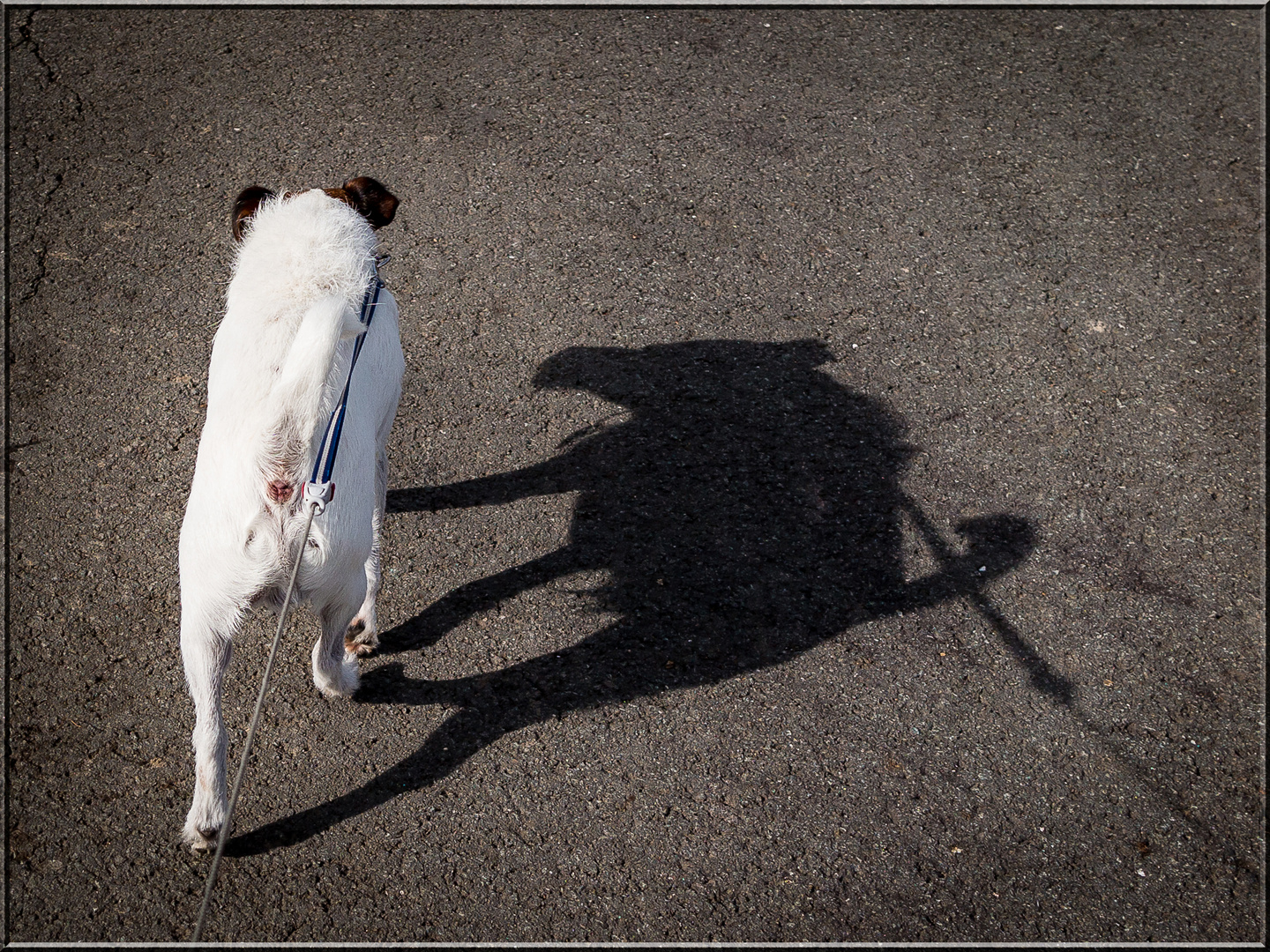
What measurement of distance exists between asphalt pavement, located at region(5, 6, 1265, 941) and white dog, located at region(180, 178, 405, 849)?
0.71 meters

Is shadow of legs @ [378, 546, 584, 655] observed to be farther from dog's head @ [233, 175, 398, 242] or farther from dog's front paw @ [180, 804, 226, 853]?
dog's head @ [233, 175, 398, 242]

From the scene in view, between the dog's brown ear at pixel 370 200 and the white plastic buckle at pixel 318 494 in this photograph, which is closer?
the white plastic buckle at pixel 318 494

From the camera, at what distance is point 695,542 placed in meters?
4.38

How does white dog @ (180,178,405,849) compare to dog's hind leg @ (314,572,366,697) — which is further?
dog's hind leg @ (314,572,366,697)

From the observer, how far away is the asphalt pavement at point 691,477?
11.2 ft

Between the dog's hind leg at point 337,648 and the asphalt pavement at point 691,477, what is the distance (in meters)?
0.11

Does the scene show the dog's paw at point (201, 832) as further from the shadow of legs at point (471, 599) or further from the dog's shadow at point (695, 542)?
the shadow of legs at point (471, 599)

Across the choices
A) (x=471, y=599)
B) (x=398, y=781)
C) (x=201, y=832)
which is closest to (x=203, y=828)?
(x=201, y=832)

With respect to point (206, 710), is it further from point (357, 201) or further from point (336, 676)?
point (357, 201)

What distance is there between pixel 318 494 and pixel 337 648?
2.87 feet

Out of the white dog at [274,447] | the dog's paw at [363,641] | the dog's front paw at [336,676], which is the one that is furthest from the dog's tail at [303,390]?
the dog's paw at [363,641]

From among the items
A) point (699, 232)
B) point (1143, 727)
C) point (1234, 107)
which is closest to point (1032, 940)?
point (1143, 727)

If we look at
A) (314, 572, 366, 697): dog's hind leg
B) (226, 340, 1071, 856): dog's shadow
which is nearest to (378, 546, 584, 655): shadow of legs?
(226, 340, 1071, 856): dog's shadow

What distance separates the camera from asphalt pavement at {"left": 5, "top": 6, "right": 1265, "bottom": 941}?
3.42 m
